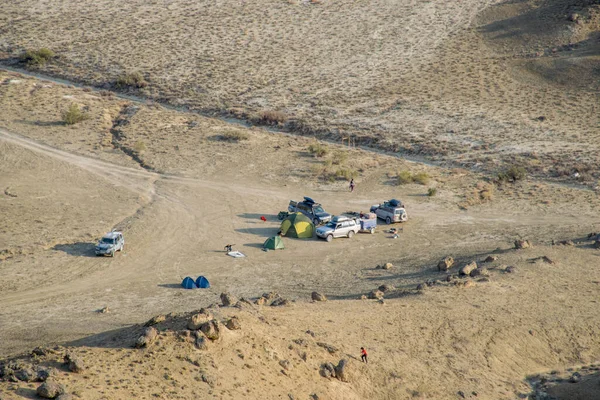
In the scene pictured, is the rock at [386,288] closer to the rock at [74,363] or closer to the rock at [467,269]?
the rock at [467,269]

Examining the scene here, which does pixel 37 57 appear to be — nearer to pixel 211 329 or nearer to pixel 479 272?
pixel 479 272

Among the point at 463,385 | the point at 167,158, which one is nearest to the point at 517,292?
the point at 463,385

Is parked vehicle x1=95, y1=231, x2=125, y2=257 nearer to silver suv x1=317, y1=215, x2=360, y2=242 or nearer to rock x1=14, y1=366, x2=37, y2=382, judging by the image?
silver suv x1=317, y1=215, x2=360, y2=242

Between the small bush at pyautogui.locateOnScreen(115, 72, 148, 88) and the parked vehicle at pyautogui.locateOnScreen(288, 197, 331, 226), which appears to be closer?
the parked vehicle at pyautogui.locateOnScreen(288, 197, 331, 226)

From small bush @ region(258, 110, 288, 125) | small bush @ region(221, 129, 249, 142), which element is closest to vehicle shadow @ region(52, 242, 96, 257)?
small bush @ region(221, 129, 249, 142)

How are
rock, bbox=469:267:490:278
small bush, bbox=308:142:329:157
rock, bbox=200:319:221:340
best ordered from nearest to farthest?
rock, bbox=200:319:221:340 → rock, bbox=469:267:490:278 → small bush, bbox=308:142:329:157

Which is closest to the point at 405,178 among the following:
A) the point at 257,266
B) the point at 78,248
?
the point at 257,266

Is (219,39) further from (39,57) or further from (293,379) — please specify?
(293,379)

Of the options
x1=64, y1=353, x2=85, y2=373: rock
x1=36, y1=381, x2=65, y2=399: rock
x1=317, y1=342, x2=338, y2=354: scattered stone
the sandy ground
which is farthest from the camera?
x1=317, y1=342, x2=338, y2=354: scattered stone
